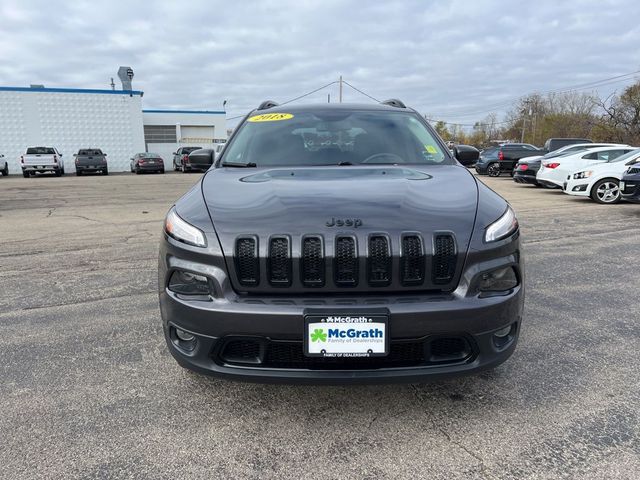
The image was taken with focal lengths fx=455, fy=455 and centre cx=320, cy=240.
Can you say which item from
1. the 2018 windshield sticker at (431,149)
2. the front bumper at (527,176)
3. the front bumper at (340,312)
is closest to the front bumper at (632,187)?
the front bumper at (527,176)

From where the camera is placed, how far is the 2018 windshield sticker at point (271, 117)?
3.80m

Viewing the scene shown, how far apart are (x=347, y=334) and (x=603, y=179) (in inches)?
475

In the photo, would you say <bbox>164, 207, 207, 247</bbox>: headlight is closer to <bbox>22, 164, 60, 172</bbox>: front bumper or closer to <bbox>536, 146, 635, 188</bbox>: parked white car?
<bbox>536, 146, 635, 188</bbox>: parked white car

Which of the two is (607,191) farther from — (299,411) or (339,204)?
(299,411)

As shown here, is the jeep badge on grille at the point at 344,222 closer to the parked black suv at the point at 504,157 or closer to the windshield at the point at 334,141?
the windshield at the point at 334,141

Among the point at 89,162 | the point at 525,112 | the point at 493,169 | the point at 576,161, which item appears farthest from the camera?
the point at 525,112

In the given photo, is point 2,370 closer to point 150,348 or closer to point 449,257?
point 150,348

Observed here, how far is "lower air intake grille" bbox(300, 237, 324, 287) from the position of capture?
212 cm

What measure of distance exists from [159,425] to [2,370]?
1349mm

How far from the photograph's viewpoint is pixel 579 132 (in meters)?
53.2

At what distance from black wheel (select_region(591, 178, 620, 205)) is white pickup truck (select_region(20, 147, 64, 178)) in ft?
84.7

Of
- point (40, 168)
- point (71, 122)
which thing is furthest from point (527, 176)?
point (71, 122)

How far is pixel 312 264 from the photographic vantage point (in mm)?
2125

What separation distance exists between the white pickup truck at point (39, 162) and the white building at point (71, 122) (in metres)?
6.22
